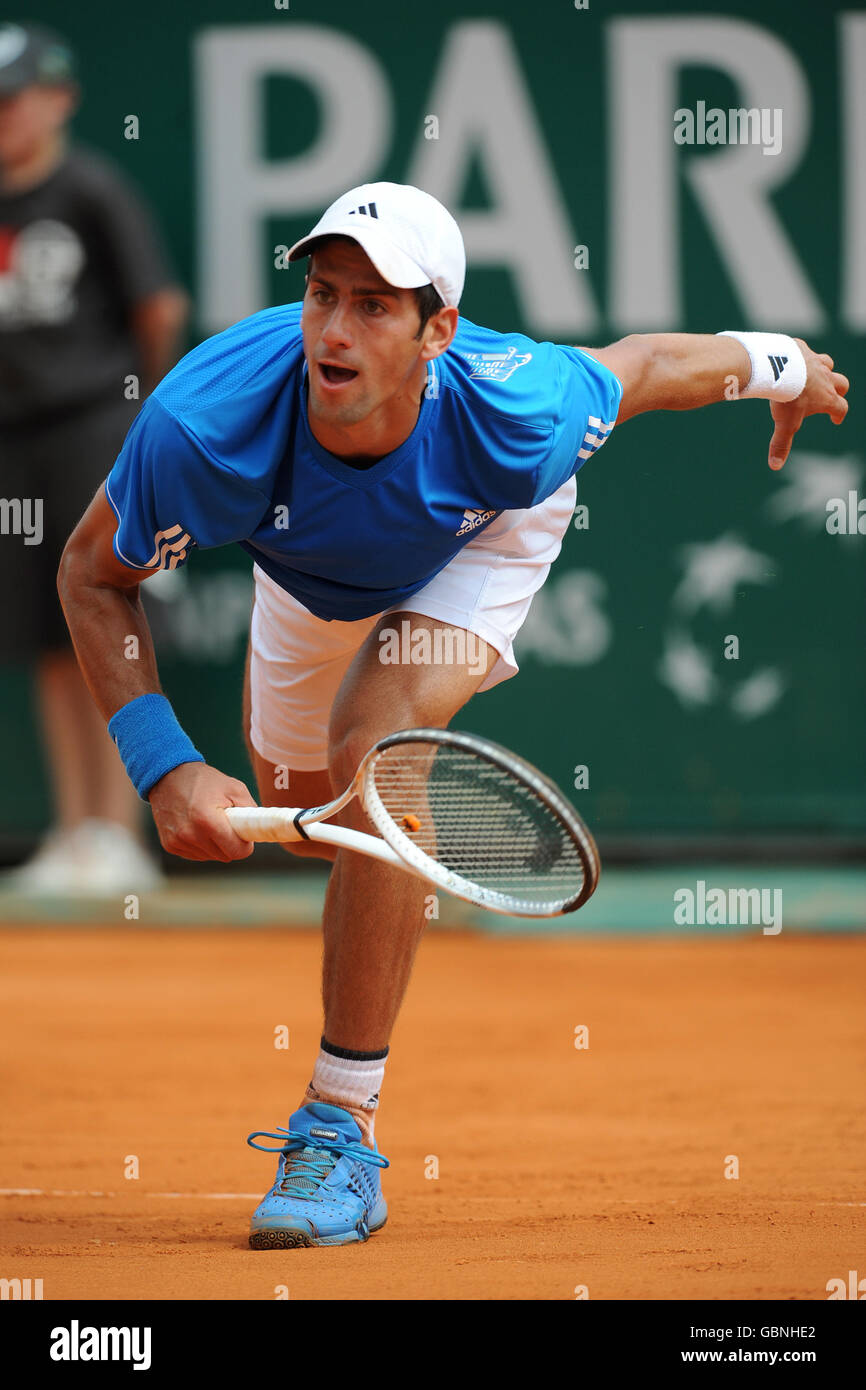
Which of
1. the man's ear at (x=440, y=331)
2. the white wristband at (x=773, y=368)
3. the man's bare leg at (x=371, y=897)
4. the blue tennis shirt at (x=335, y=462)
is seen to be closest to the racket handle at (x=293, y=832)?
the man's bare leg at (x=371, y=897)

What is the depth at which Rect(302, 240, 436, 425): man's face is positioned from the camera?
2.96m

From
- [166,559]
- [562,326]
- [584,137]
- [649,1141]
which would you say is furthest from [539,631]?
[166,559]

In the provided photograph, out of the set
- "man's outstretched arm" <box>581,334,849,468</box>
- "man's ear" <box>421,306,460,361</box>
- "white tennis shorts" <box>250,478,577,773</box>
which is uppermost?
"man's outstretched arm" <box>581,334,849,468</box>

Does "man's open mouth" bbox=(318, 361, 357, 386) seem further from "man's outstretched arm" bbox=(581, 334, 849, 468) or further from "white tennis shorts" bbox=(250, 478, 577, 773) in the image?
"man's outstretched arm" bbox=(581, 334, 849, 468)

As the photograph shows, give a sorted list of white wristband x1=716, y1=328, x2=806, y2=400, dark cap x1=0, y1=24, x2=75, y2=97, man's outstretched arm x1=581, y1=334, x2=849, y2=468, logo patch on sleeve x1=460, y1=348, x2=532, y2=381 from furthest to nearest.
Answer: dark cap x1=0, y1=24, x2=75, y2=97, white wristband x1=716, y1=328, x2=806, y2=400, man's outstretched arm x1=581, y1=334, x2=849, y2=468, logo patch on sleeve x1=460, y1=348, x2=532, y2=381

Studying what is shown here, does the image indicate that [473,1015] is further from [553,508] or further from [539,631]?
[553,508]

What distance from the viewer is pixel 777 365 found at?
12.0 feet

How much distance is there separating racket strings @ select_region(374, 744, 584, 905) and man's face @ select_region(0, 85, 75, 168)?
5165 mm

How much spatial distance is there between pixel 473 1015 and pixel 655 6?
385 centimetres

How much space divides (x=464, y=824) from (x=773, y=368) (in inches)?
48.5

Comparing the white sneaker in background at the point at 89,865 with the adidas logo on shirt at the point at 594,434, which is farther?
the white sneaker in background at the point at 89,865

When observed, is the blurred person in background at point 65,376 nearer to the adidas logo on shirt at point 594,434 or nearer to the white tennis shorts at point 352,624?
the white tennis shorts at point 352,624

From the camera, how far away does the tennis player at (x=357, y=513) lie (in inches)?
117

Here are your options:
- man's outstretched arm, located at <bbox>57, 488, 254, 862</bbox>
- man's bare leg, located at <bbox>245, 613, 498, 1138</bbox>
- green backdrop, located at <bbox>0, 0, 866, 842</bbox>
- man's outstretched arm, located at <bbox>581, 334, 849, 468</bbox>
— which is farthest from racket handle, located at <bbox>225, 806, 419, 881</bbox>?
green backdrop, located at <bbox>0, 0, 866, 842</bbox>
